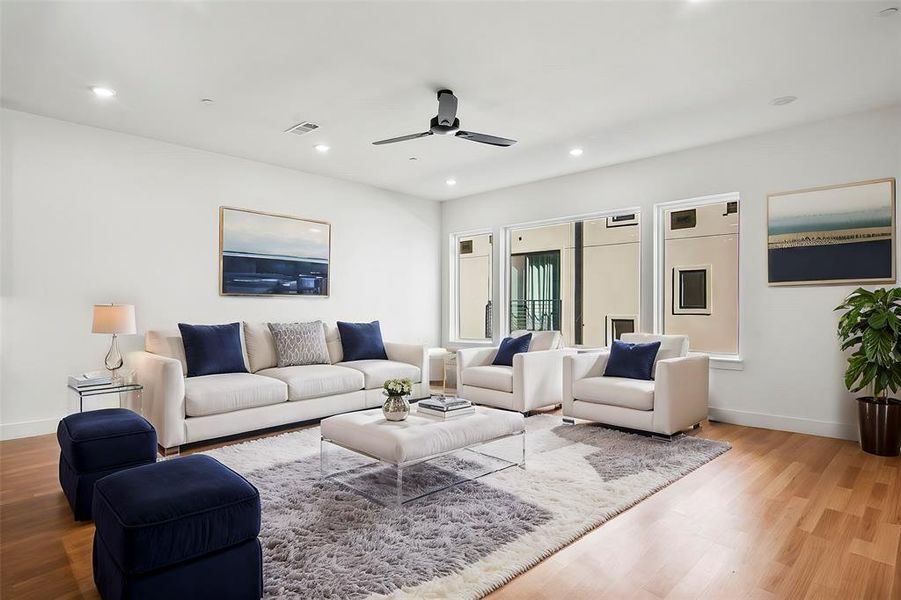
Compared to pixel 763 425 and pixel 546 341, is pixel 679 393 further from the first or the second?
pixel 546 341

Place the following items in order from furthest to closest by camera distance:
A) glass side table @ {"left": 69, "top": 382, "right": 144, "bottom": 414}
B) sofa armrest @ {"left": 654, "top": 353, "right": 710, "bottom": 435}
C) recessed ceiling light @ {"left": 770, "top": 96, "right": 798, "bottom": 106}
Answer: sofa armrest @ {"left": 654, "top": 353, "right": 710, "bottom": 435} → recessed ceiling light @ {"left": 770, "top": 96, "right": 798, "bottom": 106} → glass side table @ {"left": 69, "top": 382, "right": 144, "bottom": 414}

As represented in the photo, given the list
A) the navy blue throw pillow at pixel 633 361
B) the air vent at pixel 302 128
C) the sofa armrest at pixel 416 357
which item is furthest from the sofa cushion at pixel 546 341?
the air vent at pixel 302 128

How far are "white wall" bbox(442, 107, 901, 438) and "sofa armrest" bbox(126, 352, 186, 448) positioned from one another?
14.4 feet

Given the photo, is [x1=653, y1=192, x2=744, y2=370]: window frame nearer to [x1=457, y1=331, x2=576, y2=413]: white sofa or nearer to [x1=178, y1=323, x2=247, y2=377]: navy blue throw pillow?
[x1=457, y1=331, x2=576, y2=413]: white sofa

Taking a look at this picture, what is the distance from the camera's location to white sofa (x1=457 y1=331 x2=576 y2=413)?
4.98m

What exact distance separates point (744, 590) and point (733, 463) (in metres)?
1.79

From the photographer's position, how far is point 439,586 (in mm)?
1985

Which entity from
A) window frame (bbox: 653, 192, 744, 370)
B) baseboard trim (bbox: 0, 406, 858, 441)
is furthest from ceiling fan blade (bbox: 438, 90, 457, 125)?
baseboard trim (bbox: 0, 406, 858, 441)

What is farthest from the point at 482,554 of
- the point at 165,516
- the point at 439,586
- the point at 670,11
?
the point at 670,11

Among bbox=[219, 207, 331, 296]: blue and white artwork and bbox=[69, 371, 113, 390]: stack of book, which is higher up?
bbox=[219, 207, 331, 296]: blue and white artwork

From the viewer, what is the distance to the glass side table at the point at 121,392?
3574 millimetres

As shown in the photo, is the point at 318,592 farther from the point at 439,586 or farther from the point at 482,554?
the point at 482,554

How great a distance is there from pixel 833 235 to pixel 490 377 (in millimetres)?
3216

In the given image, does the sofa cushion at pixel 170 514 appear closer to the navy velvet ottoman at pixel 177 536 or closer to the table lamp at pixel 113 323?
the navy velvet ottoman at pixel 177 536
